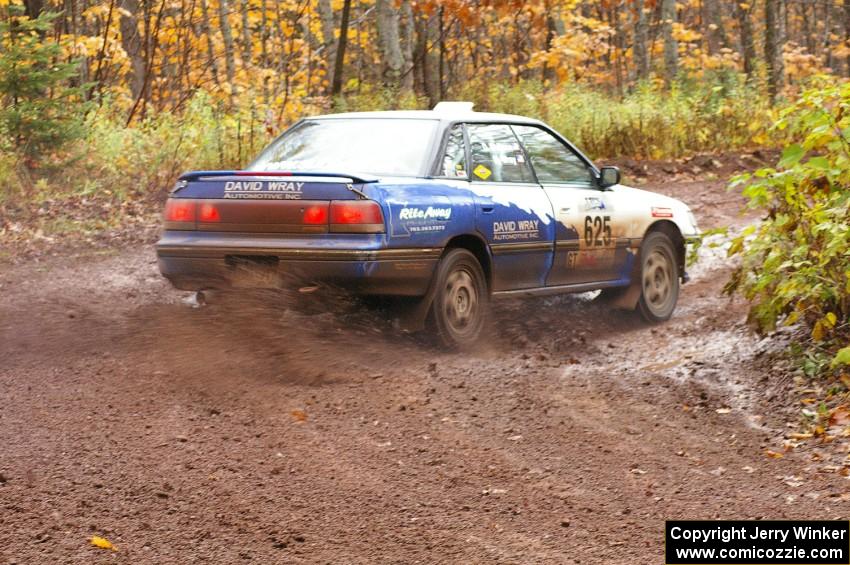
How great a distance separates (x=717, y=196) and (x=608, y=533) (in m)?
11.7

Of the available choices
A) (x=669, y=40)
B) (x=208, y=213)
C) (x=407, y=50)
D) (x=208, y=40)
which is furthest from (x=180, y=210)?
(x=208, y=40)

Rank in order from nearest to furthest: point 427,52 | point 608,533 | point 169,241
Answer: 1. point 608,533
2. point 169,241
3. point 427,52

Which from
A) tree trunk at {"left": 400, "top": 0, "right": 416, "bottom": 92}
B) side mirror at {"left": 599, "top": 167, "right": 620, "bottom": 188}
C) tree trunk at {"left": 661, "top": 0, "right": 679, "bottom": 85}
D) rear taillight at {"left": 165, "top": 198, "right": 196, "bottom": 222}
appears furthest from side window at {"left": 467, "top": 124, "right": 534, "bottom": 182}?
tree trunk at {"left": 661, "top": 0, "right": 679, "bottom": 85}

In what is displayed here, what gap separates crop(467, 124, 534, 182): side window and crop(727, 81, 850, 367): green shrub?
1849 mm

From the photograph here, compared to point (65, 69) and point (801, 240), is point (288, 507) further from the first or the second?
point (65, 69)

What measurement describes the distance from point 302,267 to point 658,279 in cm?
422

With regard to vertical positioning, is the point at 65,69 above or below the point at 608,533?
above

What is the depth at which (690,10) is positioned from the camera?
47250mm

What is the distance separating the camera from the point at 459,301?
788 centimetres

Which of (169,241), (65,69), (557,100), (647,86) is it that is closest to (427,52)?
(557,100)

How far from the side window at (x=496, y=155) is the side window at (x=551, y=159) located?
139mm

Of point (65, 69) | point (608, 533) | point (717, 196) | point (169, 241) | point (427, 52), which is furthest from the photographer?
point (427, 52)

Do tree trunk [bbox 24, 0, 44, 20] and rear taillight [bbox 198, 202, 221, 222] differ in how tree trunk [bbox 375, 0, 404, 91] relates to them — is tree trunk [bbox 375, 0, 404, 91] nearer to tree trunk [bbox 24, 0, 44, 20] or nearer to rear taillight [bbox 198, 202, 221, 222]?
tree trunk [bbox 24, 0, 44, 20]

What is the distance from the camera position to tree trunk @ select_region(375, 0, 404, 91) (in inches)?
734
